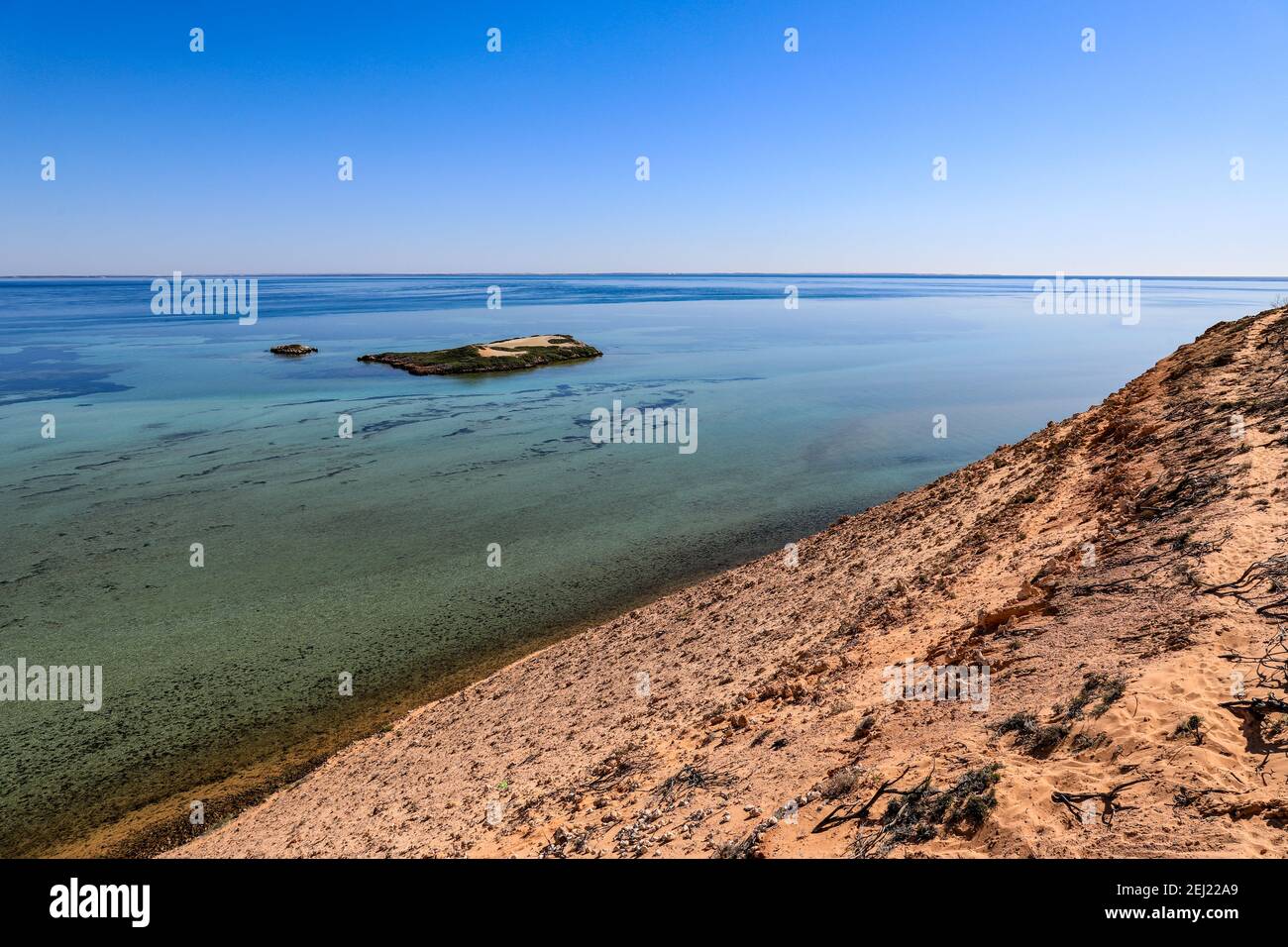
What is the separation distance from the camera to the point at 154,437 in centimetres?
3925

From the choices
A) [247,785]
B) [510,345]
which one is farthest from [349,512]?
[510,345]

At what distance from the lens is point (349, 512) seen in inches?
1099

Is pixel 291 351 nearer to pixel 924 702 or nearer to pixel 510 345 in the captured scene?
pixel 510 345

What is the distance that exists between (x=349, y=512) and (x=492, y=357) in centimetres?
4390

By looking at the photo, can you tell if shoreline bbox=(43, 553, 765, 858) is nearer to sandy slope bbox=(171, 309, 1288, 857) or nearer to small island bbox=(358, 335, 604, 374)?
sandy slope bbox=(171, 309, 1288, 857)

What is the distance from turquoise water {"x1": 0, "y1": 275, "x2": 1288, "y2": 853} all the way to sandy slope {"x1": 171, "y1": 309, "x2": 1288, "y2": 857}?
3.30 metres

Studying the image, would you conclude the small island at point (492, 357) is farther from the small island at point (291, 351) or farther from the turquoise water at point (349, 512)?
the small island at point (291, 351)

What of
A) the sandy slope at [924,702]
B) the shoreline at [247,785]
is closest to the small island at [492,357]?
the shoreline at [247,785]

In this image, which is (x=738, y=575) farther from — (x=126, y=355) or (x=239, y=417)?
(x=126, y=355)

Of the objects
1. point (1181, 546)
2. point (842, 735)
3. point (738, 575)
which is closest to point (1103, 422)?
point (1181, 546)

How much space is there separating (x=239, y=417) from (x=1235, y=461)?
50.6 meters

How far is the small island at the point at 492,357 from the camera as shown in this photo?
66.1 m

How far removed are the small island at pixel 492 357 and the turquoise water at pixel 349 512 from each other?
2.96m

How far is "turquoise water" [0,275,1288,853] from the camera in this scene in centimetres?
1565
